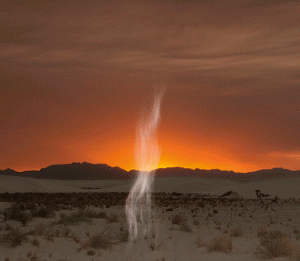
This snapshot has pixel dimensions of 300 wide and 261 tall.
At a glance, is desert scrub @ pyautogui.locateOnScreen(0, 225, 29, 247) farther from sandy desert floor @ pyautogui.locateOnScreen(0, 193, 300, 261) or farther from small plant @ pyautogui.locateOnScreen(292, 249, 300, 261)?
small plant @ pyautogui.locateOnScreen(292, 249, 300, 261)

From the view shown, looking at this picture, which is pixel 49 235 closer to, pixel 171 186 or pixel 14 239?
pixel 14 239

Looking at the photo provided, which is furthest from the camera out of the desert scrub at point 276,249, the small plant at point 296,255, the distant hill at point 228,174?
the distant hill at point 228,174

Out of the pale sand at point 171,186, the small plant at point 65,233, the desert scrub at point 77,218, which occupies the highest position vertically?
the pale sand at point 171,186

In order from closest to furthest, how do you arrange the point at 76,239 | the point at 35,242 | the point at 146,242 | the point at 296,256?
the point at 296,256, the point at 35,242, the point at 76,239, the point at 146,242

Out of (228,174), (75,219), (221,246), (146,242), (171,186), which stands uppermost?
(228,174)

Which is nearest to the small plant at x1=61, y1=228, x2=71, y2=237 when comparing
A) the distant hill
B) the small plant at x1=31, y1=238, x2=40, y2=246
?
the small plant at x1=31, y1=238, x2=40, y2=246

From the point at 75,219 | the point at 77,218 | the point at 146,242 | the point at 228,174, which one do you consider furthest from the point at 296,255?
the point at 228,174

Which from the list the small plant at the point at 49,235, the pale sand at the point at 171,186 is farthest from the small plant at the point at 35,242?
the pale sand at the point at 171,186

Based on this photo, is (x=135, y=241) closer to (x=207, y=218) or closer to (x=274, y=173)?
(x=207, y=218)

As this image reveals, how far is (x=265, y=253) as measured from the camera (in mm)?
11984

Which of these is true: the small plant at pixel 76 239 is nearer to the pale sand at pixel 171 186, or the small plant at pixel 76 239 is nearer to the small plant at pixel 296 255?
the small plant at pixel 296 255

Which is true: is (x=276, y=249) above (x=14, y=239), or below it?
below

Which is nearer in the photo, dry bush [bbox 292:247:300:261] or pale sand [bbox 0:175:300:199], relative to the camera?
dry bush [bbox 292:247:300:261]

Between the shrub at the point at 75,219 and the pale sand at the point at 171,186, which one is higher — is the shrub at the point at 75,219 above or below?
below
